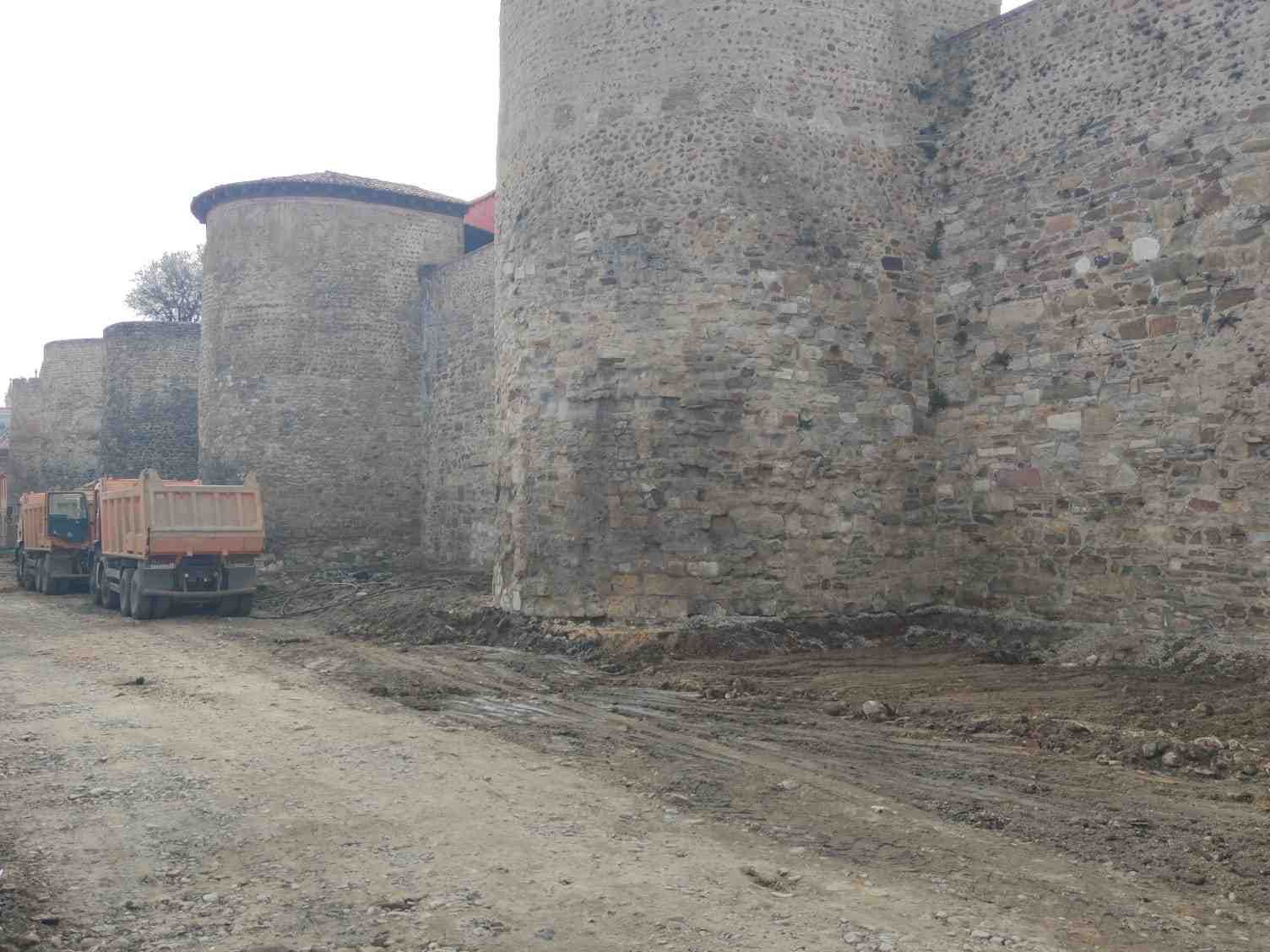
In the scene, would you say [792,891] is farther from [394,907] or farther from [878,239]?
[878,239]

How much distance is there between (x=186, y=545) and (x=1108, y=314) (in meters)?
11.3

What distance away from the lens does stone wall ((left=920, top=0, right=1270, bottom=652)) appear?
804 centimetres

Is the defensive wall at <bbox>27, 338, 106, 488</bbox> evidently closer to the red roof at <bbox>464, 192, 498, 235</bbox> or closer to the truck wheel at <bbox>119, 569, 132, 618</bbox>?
the red roof at <bbox>464, 192, 498, 235</bbox>

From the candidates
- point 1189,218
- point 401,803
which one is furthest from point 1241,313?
point 401,803

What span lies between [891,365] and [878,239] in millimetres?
1229

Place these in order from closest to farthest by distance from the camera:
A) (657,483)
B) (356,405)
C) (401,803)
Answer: (401,803), (657,483), (356,405)

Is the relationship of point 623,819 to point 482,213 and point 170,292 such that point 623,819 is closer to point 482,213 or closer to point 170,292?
point 482,213

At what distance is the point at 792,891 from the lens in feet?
13.6

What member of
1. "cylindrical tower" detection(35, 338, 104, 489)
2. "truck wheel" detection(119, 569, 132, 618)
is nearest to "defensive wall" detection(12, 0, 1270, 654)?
"truck wheel" detection(119, 569, 132, 618)

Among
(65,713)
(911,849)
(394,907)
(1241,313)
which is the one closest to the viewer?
(394,907)

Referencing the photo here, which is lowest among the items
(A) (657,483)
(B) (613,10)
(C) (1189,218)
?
(A) (657,483)

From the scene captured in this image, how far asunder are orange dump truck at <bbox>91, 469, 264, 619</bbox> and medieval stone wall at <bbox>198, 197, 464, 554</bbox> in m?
3.91

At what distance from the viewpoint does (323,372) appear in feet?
62.3

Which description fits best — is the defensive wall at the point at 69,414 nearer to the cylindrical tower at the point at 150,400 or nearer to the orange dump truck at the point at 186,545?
the cylindrical tower at the point at 150,400
